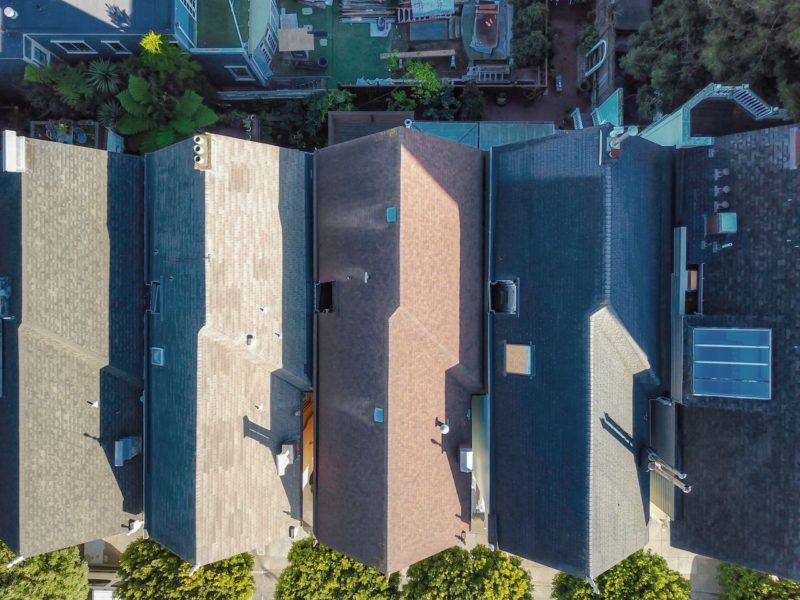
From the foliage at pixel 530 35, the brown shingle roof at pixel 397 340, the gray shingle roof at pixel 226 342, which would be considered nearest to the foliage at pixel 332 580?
the brown shingle roof at pixel 397 340

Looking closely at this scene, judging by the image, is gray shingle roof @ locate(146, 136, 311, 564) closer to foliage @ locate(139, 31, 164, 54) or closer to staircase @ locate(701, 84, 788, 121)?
foliage @ locate(139, 31, 164, 54)

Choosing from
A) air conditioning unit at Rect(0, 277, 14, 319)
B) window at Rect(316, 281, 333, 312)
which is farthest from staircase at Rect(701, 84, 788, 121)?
air conditioning unit at Rect(0, 277, 14, 319)

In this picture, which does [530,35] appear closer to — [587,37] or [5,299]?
[587,37]

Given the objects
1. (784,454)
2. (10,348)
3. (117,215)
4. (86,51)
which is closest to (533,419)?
(784,454)

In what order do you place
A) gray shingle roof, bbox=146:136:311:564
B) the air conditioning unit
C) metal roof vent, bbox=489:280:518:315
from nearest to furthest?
gray shingle roof, bbox=146:136:311:564 → the air conditioning unit → metal roof vent, bbox=489:280:518:315

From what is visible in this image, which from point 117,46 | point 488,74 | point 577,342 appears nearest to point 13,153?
point 117,46

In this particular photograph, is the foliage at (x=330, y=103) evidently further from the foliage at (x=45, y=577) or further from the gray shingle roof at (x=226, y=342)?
the foliage at (x=45, y=577)
